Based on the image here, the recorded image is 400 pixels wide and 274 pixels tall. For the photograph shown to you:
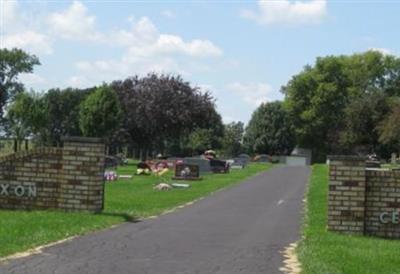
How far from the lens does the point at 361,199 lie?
15375mm

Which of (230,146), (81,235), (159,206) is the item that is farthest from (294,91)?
(81,235)

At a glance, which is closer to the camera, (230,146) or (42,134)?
(42,134)

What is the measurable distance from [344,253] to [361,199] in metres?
3.26

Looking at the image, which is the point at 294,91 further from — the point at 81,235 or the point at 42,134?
the point at 81,235

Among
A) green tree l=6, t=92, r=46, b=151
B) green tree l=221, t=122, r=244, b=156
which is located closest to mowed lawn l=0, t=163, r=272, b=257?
green tree l=6, t=92, r=46, b=151

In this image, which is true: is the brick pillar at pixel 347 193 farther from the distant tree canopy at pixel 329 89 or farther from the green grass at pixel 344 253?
the distant tree canopy at pixel 329 89

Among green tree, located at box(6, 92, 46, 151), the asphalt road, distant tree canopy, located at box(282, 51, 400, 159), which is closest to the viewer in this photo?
the asphalt road

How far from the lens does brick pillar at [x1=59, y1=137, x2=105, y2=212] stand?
55.6ft

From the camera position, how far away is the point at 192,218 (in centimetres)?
1767

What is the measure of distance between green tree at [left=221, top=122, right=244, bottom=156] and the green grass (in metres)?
110

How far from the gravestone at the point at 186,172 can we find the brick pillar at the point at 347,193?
26028mm

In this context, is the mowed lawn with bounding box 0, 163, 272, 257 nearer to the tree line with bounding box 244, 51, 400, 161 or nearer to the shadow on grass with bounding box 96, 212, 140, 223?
the shadow on grass with bounding box 96, 212, 140, 223

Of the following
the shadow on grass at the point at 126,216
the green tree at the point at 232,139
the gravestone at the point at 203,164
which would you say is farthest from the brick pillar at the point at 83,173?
the green tree at the point at 232,139

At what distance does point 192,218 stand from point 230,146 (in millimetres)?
113456
